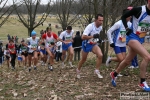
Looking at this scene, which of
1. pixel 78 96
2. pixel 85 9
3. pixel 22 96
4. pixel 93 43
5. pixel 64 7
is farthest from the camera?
pixel 64 7

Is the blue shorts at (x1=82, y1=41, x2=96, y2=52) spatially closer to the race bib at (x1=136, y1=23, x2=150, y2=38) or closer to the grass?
the grass

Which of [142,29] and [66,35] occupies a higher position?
[142,29]

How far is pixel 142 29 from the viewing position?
20.1 feet

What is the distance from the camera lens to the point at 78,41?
1844 cm

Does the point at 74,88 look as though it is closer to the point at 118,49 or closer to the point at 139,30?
the point at 118,49

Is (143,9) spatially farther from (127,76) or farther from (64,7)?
(64,7)

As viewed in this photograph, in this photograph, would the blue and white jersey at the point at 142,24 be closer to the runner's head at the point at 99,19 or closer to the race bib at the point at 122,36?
the runner's head at the point at 99,19

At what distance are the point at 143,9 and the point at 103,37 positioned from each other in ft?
20.2

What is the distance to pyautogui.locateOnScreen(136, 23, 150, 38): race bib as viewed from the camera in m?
6.08

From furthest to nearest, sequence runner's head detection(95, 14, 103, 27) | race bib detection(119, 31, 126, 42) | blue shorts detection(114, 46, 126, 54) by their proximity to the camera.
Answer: blue shorts detection(114, 46, 126, 54), race bib detection(119, 31, 126, 42), runner's head detection(95, 14, 103, 27)

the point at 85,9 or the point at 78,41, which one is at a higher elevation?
the point at 85,9

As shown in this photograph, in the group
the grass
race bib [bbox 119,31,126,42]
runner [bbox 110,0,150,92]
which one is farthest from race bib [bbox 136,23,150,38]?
race bib [bbox 119,31,126,42]

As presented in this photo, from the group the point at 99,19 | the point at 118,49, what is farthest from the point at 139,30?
the point at 118,49

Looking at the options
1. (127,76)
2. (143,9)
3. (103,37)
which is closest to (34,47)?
(103,37)
